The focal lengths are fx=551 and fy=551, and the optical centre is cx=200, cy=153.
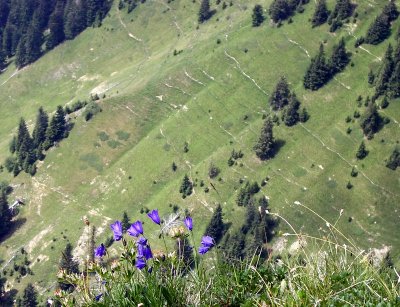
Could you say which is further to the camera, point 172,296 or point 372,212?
point 372,212

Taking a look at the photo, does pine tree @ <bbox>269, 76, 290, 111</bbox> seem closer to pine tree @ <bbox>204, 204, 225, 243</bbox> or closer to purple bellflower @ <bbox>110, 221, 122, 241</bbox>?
pine tree @ <bbox>204, 204, 225, 243</bbox>

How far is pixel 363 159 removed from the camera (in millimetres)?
176875

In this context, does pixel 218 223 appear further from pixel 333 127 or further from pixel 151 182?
pixel 333 127

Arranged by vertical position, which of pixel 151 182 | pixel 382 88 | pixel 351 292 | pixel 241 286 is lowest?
pixel 151 182

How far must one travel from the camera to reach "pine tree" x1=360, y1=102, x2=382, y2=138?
179500mm

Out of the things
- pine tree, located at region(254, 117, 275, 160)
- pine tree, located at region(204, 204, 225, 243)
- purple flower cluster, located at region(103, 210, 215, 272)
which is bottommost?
pine tree, located at region(204, 204, 225, 243)

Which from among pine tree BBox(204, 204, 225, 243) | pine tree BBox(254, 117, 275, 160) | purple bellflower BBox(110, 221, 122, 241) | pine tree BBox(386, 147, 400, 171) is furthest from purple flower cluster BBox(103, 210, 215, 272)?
pine tree BBox(254, 117, 275, 160)

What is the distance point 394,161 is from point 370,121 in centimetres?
1596

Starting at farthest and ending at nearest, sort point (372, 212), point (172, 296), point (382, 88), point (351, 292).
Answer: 1. point (382, 88)
2. point (372, 212)
3. point (172, 296)
4. point (351, 292)

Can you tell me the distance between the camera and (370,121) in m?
180

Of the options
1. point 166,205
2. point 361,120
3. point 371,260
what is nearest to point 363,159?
point 361,120

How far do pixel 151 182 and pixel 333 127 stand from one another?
65.9m

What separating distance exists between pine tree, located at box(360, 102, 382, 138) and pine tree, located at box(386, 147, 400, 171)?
1054 cm

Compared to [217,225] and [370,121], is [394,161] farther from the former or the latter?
[217,225]
